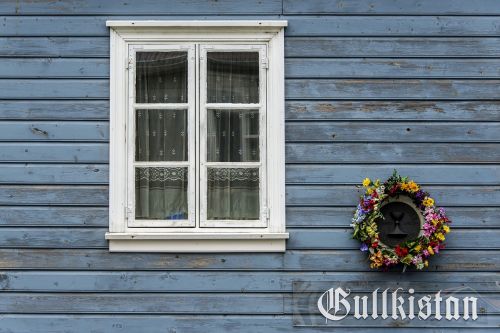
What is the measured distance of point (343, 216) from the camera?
5531 mm

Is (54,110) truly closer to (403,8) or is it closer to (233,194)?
(233,194)

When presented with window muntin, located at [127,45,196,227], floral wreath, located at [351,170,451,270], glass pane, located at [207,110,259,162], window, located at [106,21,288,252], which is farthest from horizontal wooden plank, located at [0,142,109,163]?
floral wreath, located at [351,170,451,270]

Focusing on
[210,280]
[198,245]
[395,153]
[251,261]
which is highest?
[395,153]

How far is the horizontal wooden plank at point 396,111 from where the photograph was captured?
5.58 meters

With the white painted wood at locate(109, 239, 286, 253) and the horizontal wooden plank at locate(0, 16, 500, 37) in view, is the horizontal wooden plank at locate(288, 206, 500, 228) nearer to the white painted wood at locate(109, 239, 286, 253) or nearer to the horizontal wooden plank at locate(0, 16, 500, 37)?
the white painted wood at locate(109, 239, 286, 253)

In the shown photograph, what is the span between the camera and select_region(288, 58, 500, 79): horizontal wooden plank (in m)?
5.60

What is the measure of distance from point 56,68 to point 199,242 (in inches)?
62.9

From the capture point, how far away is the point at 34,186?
5551 mm

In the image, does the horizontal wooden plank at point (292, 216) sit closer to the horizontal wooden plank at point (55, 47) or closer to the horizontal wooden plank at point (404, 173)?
the horizontal wooden plank at point (404, 173)

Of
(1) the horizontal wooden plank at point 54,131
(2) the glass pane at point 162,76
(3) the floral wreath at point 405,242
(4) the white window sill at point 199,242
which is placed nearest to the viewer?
(3) the floral wreath at point 405,242

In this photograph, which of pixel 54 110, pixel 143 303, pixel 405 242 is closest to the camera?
pixel 405 242

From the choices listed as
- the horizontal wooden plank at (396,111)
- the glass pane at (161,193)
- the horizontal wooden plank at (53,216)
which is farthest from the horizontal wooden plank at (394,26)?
the horizontal wooden plank at (53,216)

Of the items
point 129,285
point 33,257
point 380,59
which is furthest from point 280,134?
point 33,257

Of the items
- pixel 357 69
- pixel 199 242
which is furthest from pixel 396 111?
pixel 199 242
